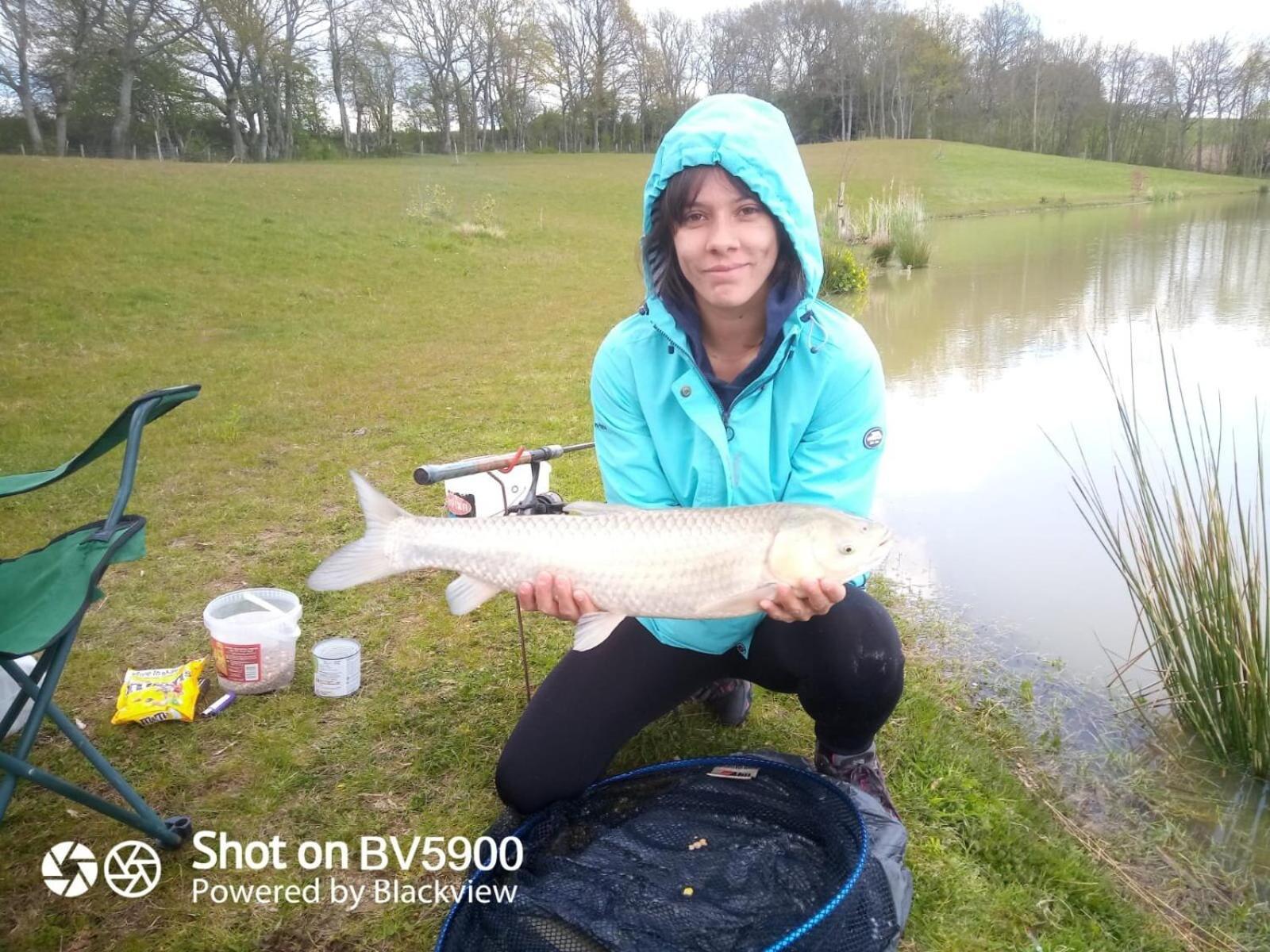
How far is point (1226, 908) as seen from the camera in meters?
2.26

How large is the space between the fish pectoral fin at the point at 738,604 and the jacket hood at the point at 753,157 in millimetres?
815

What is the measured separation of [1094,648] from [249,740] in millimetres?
3215

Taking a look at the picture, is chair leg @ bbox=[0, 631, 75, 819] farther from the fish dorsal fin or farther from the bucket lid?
the fish dorsal fin

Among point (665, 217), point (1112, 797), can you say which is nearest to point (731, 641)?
point (665, 217)

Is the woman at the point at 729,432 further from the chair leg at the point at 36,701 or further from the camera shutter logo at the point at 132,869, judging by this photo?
the chair leg at the point at 36,701

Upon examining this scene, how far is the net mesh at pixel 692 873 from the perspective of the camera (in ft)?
6.18

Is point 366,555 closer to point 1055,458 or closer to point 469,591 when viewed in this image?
point 469,591

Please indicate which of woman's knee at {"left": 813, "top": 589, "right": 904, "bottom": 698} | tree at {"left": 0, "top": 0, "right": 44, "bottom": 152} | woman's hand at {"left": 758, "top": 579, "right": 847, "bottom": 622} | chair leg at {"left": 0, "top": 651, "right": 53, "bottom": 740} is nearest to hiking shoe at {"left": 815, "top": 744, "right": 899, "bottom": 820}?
woman's knee at {"left": 813, "top": 589, "right": 904, "bottom": 698}

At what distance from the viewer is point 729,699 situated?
2.81 metres

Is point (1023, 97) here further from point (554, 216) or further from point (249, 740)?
point (249, 740)

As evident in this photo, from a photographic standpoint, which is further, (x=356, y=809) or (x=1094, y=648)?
(x=1094, y=648)

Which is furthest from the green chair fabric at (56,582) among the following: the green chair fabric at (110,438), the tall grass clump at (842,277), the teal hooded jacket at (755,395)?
the tall grass clump at (842,277)

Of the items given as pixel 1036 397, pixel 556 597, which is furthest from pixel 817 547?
pixel 1036 397

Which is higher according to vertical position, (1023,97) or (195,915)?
(1023,97)
